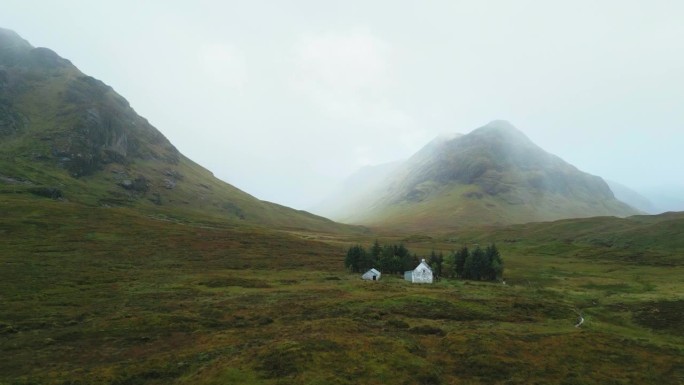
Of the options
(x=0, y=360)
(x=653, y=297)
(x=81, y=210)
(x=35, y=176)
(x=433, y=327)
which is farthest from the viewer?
(x=35, y=176)

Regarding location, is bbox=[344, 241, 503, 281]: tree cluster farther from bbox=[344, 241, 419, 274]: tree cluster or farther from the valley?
the valley

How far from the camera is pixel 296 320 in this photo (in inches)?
2199

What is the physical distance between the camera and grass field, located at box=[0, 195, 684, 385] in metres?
38.2

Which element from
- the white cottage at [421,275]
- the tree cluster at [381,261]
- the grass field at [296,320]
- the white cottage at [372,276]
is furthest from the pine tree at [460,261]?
the white cottage at [372,276]

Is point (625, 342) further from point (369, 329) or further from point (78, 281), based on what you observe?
point (78, 281)

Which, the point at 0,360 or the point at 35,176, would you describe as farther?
the point at 35,176

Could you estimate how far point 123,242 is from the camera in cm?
11219

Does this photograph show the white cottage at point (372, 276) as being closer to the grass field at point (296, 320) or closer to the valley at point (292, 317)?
the valley at point (292, 317)

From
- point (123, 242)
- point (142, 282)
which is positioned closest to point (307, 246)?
point (123, 242)

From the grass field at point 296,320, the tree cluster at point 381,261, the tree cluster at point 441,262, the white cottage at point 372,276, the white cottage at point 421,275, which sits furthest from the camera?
the tree cluster at point 381,261

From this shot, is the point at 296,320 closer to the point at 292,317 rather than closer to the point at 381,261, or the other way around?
the point at 292,317

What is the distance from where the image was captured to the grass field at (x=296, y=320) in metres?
38.2

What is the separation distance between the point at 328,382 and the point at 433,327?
22540 millimetres

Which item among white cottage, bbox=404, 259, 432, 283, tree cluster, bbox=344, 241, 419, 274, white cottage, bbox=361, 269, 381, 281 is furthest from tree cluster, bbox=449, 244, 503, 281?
white cottage, bbox=361, 269, 381, 281
